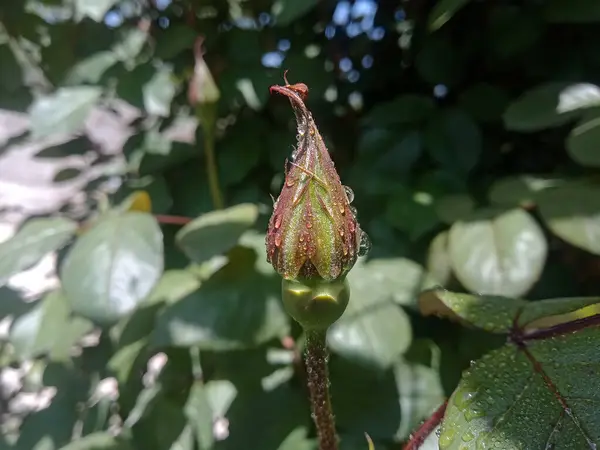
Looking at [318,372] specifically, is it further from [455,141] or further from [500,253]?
[455,141]

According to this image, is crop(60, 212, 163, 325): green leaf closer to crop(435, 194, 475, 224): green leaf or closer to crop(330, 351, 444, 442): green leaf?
crop(330, 351, 444, 442): green leaf

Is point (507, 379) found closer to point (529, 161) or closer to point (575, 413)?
point (575, 413)

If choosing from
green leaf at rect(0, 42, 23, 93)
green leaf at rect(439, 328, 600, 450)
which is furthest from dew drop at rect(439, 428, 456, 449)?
green leaf at rect(0, 42, 23, 93)

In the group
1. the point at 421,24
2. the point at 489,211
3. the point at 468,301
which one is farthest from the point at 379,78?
the point at 468,301

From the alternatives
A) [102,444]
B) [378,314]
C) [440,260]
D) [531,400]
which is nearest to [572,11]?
[440,260]

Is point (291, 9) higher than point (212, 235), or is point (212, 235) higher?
point (291, 9)
